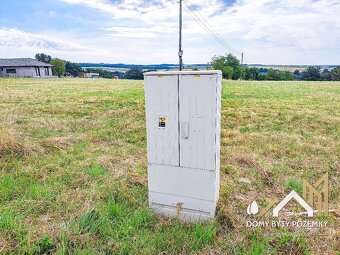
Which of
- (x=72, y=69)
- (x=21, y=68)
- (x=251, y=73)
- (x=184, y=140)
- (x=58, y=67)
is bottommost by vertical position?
(x=251, y=73)

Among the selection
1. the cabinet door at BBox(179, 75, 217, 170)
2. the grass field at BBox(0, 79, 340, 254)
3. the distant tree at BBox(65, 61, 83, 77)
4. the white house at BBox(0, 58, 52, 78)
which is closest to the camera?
the grass field at BBox(0, 79, 340, 254)

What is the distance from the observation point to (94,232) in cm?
268

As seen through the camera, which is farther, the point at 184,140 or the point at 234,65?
the point at 234,65

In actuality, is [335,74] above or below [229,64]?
below

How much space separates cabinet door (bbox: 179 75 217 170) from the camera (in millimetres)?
2680

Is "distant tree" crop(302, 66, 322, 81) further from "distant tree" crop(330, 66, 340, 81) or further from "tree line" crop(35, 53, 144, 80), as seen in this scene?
"tree line" crop(35, 53, 144, 80)

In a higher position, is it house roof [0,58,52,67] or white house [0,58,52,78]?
house roof [0,58,52,67]

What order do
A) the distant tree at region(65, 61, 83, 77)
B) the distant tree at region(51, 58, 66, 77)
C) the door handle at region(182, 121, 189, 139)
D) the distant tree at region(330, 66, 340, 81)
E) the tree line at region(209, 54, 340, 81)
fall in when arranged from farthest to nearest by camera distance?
the distant tree at region(65, 61, 83, 77) → the tree line at region(209, 54, 340, 81) → the distant tree at region(51, 58, 66, 77) → the distant tree at region(330, 66, 340, 81) → the door handle at region(182, 121, 189, 139)

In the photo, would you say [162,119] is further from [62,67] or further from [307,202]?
[62,67]

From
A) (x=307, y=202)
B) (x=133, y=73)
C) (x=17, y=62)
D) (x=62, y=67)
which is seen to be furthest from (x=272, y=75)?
(x=307, y=202)

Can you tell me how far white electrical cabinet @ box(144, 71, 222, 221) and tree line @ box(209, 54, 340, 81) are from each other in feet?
178

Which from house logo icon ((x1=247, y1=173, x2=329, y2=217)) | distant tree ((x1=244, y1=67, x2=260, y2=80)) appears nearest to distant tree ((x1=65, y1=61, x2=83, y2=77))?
distant tree ((x1=244, y1=67, x2=260, y2=80))

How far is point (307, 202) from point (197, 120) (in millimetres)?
1924

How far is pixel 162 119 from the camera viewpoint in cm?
293
